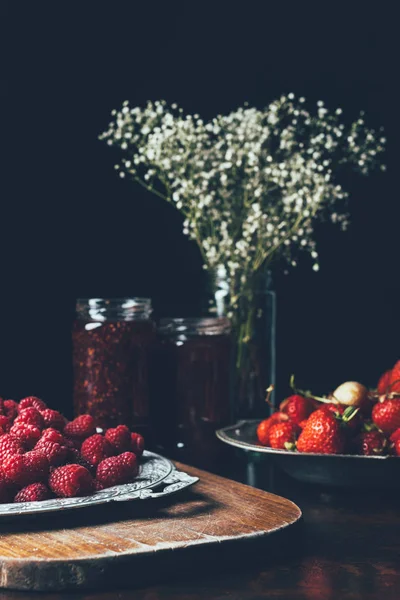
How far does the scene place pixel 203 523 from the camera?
1.29 metres

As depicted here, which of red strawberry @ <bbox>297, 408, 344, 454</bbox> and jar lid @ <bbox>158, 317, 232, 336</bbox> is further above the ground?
jar lid @ <bbox>158, 317, 232, 336</bbox>

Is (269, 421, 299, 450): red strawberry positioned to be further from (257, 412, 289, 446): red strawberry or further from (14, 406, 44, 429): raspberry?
(14, 406, 44, 429): raspberry

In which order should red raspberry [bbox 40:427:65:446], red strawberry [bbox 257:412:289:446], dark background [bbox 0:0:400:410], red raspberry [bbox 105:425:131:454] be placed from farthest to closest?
1. dark background [bbox 0:0:400:410]
2. red strawberry [bbox 257:412:289:446]
3. red raspberry [bbox 105:425:131:454]
4. red raspberry [bbox 40:427:65:446]

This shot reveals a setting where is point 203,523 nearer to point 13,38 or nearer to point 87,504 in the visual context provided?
point 87,504

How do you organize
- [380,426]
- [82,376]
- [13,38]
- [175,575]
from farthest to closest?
1. [13,38]
2. [82,376]
3. [380,426]
4. [175,575]

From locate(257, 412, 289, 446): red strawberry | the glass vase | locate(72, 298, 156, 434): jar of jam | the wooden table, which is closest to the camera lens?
the wooden table

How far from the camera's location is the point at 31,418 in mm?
1446

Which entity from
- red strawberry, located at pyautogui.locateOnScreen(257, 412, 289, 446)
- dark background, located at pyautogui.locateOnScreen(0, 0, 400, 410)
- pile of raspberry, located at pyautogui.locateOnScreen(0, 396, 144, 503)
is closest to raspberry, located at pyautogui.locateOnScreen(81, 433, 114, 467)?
pile of raspberry, located at pyautogui.locateOnScreen(0, 396, 144, 503)

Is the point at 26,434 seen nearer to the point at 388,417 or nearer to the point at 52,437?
the point at 52,437

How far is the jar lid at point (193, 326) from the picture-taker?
1883 mm

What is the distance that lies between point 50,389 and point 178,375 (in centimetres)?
53

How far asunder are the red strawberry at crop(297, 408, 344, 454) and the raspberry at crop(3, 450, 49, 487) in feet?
1.63

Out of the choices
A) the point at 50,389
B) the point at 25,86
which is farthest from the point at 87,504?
the point at 25,86

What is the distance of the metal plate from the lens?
1.57 m
